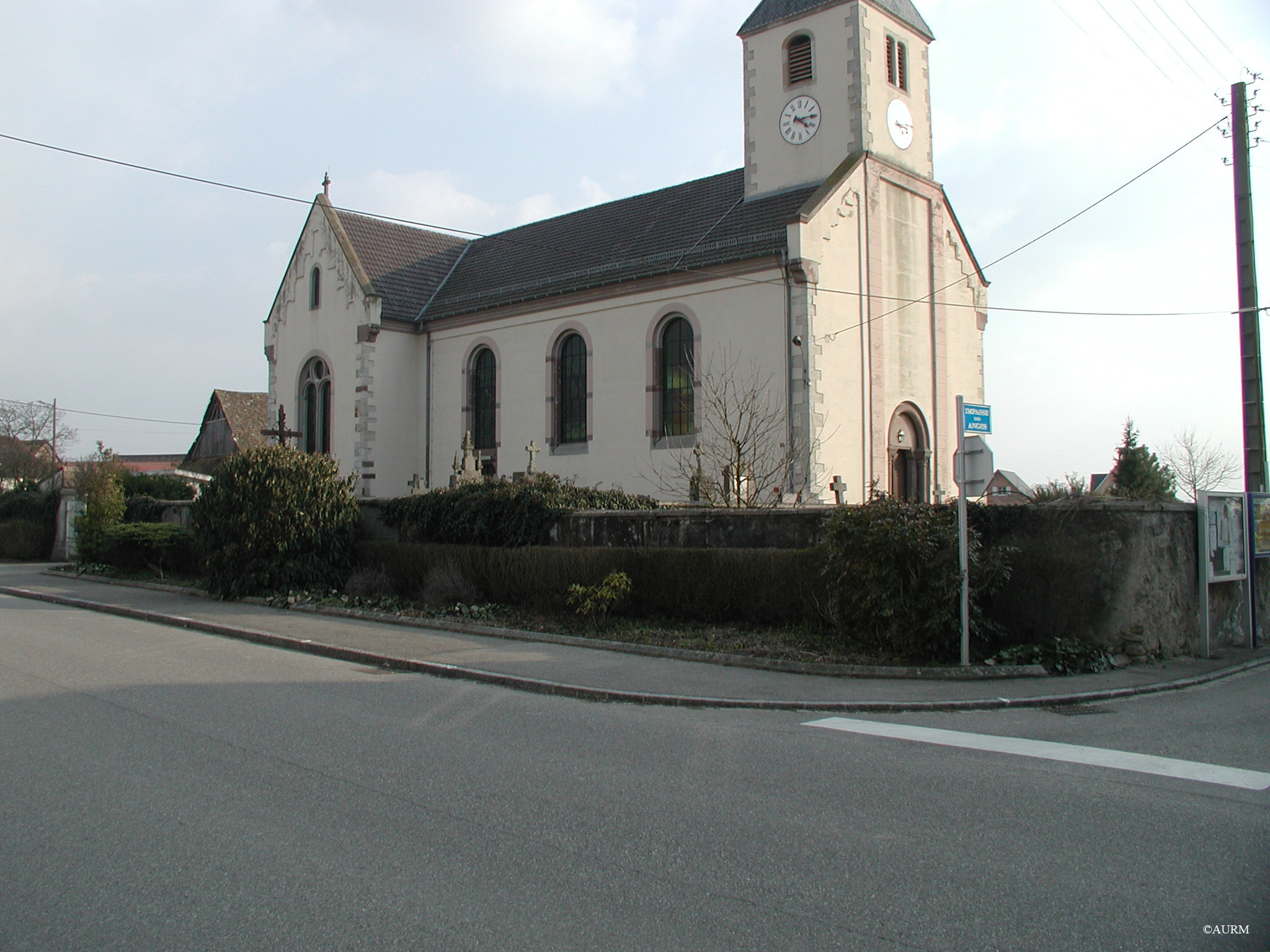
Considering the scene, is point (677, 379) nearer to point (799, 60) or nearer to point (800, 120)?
point (800, 120)

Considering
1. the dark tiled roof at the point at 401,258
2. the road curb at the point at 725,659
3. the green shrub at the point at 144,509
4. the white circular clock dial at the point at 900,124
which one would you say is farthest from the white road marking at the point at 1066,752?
the dark tiled roof at the point at 401,258

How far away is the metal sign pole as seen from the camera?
10492 millimetres

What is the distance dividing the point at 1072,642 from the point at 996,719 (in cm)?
315

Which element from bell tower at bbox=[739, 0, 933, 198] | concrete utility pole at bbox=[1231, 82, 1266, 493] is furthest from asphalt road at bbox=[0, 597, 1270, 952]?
bell tower at bbox=[739, 0, 933, 198]

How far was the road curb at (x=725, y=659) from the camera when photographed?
10.2 m

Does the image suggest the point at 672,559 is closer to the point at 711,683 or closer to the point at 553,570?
the point at 553,570

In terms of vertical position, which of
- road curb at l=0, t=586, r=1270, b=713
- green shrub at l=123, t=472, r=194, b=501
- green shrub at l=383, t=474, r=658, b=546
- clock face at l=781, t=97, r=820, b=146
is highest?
clock face at l=781, t=97, r=820, b=146

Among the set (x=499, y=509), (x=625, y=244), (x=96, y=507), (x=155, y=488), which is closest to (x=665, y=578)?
(x=499, y=509)

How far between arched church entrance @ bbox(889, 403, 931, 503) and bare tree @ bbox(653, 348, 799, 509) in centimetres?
404

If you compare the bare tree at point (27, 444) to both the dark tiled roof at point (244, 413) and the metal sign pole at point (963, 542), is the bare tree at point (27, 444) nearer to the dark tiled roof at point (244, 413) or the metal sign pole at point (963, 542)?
the dark tiled roof at point (244, 413)

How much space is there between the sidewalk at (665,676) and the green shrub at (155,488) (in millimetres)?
16391

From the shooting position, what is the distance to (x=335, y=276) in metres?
31.7

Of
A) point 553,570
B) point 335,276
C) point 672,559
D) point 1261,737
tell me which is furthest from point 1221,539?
point 335,276

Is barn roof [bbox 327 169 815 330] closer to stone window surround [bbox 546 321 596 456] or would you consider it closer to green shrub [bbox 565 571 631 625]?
stone window surround [bbox 546 321 596 456]
